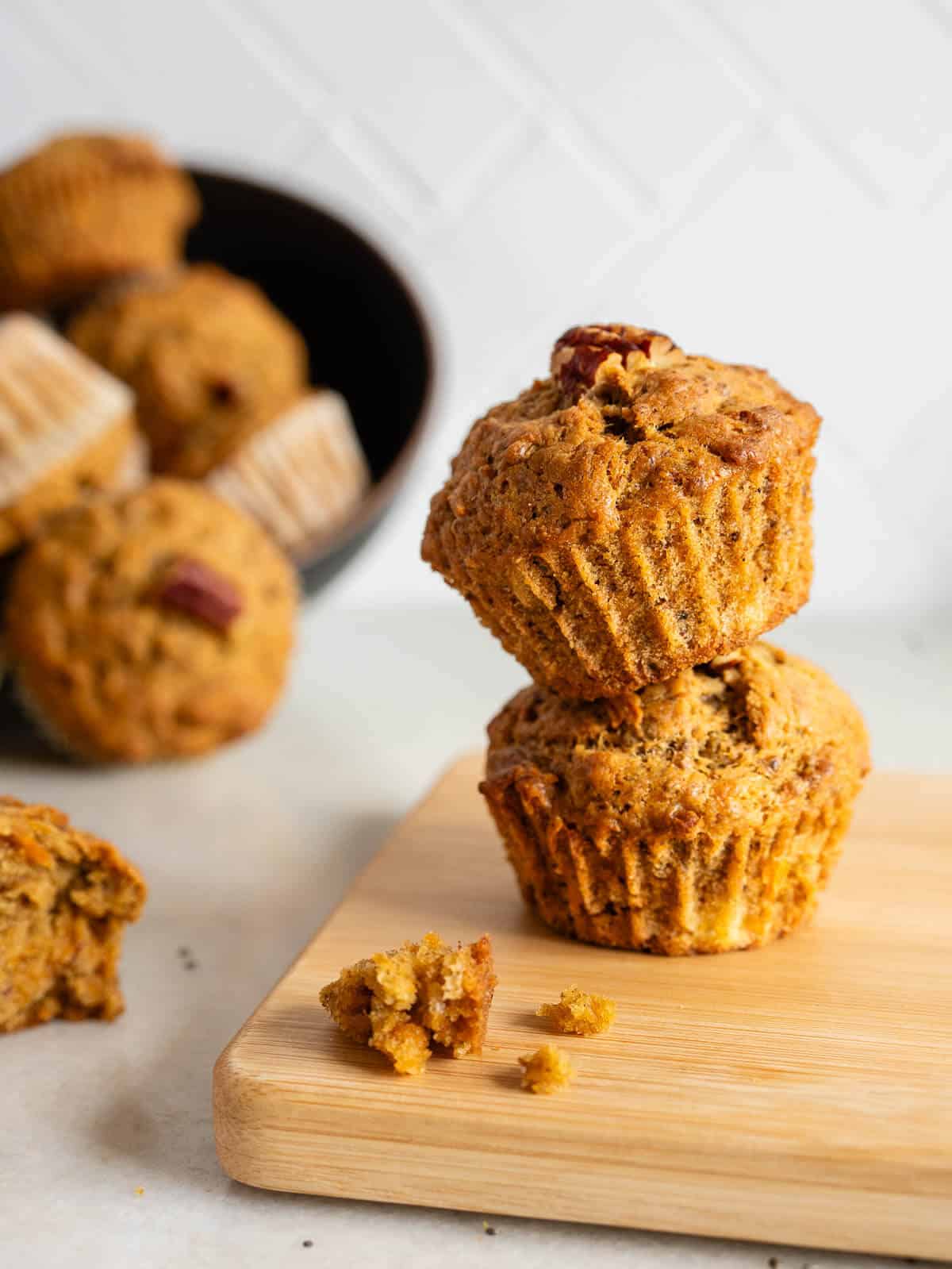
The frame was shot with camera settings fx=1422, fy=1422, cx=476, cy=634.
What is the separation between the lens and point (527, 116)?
3785 mm

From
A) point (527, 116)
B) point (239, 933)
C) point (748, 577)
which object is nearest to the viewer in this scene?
point (748, 577)

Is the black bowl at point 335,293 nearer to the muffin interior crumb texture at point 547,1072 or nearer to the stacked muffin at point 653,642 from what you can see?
the stacked muffin at point 653,642

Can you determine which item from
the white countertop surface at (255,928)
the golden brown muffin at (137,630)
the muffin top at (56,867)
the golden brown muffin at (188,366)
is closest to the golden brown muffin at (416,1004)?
the white countertop surface at (255,928)

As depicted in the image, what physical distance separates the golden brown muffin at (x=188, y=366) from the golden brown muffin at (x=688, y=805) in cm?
154

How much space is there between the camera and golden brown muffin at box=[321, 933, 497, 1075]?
1.46 meters

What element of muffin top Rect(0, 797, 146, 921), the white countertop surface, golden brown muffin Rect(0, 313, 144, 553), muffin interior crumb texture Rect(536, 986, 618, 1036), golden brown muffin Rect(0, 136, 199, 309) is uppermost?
golden brown muffin Rect(0, 136, 199, 309)

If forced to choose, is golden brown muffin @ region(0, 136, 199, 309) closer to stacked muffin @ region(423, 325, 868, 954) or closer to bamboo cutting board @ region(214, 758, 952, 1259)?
stacked muffin @ region(423, 325, 868, 954)

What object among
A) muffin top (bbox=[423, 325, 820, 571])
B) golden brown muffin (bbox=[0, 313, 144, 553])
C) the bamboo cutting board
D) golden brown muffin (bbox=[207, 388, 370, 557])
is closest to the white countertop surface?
the bamboo cutting board

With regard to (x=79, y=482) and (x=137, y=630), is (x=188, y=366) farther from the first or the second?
(x=137, y=630)

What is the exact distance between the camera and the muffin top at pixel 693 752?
1668mm

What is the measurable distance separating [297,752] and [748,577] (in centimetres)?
144

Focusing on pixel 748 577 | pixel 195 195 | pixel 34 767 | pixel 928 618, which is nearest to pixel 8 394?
pixel 34 767

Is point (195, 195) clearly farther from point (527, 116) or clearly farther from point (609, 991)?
point (609, 991)

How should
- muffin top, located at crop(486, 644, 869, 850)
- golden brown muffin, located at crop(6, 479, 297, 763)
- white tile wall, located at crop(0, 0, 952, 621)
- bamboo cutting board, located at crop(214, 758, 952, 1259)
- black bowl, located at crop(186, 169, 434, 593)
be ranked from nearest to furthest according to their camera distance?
1. bamboo cutting board, located at crop(214, 758, 952, 1259)
2. muffin top, located at crop(486, 644, 869, 850)
3. golden brown muffin, located at crop(6, 479, 297, 763)
4. black bowl, located at crop(186, 169, 434, 593)
5. white tile wall, located at crop(0, 0, 952, 621)
